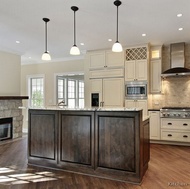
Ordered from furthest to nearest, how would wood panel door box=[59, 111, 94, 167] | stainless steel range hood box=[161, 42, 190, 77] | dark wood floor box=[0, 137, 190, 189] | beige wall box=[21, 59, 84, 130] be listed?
beige wall box=[21, 59, 84, 130], stainless steel range hood box=[161, 42, 190, 77], wood panel door box=[59, 111, 94, 167], dark wood floor box=[0, 137, 190, 189]

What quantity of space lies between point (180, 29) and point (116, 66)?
6.79 ft

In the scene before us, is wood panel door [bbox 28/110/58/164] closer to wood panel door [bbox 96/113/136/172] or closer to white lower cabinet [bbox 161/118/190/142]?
wood panel door [bbox 96/113/136/172]

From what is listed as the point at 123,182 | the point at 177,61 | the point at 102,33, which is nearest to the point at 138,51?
the point at 177,61

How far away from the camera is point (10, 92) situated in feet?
20.0

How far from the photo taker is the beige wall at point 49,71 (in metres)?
7.21

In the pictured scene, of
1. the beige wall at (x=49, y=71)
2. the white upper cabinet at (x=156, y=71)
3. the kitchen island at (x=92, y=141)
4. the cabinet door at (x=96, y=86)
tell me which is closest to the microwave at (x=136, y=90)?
the white upper cabinet at (x=156, y=71)

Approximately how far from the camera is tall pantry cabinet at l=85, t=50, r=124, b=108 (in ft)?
19.0

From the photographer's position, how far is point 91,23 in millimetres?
3969

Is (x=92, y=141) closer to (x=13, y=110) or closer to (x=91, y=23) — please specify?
(x=91, y=23)

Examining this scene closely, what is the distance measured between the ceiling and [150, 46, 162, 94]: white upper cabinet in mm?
313

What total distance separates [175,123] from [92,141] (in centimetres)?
304

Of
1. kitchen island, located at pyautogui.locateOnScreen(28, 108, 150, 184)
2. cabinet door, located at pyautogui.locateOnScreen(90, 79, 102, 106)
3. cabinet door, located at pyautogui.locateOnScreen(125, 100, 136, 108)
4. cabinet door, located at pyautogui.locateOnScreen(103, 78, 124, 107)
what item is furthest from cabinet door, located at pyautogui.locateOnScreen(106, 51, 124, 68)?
kitchen island, located at pyautogui.locateOnScreen(28, 108, 150, 184)

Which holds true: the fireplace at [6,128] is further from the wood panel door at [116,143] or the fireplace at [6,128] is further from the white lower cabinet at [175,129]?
the white lower cabinet at [175,129]

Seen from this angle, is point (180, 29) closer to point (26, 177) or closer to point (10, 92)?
point (26, 177)
